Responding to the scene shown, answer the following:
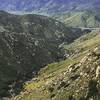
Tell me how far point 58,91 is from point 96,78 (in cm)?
2532

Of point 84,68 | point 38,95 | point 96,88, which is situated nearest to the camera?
point 96,88

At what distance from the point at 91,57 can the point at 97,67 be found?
21.0 m

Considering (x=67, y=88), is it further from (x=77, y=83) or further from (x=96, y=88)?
(x=96, y=88)

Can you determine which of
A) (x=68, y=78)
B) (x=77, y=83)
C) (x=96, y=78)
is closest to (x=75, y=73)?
(x=68, y=78)

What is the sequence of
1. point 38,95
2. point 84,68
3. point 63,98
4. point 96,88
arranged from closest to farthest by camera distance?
point 96,88
point 63,98
point 84,68
point 38,95

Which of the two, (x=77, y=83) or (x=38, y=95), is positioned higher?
(x=38, y=95)

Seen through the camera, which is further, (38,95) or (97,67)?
(38,95)

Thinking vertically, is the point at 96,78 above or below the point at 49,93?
below

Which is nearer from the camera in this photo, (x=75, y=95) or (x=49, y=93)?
(x=75, y=95)

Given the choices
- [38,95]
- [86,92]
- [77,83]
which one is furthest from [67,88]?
[38,95]

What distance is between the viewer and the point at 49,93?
17125cm

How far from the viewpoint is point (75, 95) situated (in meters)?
149

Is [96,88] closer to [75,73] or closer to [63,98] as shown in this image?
[63,98]

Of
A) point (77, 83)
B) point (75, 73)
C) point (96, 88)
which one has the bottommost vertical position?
point (96, 88)
